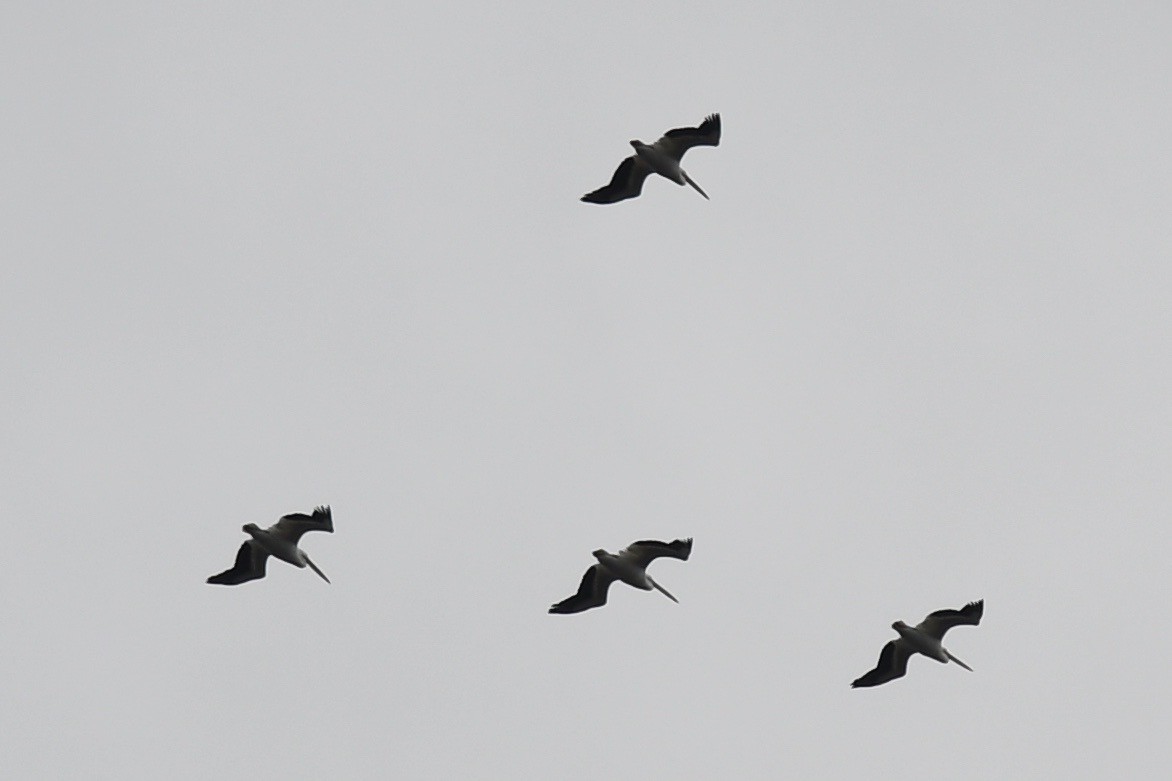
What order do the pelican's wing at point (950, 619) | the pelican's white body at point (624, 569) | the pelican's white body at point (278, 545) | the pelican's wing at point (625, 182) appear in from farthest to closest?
the pelican's wing at point (625, 182) → the pelican's white body at point (624, 569) → the pelican's white body at point (278, 545) → the pelican's wing at point (950, 619)

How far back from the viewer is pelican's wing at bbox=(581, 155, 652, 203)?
36.0 m

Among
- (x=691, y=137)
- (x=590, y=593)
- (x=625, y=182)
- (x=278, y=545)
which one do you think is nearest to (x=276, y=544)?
(x=278, y=545)

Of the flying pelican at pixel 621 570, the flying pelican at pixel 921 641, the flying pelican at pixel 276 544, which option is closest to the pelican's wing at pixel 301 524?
the flying pelican at pixel 276 544

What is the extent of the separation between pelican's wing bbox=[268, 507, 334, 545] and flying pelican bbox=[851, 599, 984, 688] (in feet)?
37.9

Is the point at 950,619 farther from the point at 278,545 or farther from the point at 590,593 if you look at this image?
the point at 278,545

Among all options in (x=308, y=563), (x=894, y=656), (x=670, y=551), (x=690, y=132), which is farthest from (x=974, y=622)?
(x=308, y=563)

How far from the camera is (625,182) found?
36.2m

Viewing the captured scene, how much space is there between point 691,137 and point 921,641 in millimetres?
11884

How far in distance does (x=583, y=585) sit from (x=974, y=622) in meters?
8.41

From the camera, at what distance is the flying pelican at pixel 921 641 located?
32.8 meters

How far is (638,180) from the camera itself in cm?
3625

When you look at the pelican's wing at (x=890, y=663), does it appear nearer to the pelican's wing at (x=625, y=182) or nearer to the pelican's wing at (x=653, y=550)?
the pelican's wing at (x=653, y=550)

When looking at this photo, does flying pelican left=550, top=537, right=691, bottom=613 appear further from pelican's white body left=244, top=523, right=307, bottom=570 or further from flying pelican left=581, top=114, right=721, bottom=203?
flying pelican left=581, top=114, right=721, bottom=203

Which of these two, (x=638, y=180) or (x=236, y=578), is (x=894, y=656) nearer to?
(x=638, y=180)
